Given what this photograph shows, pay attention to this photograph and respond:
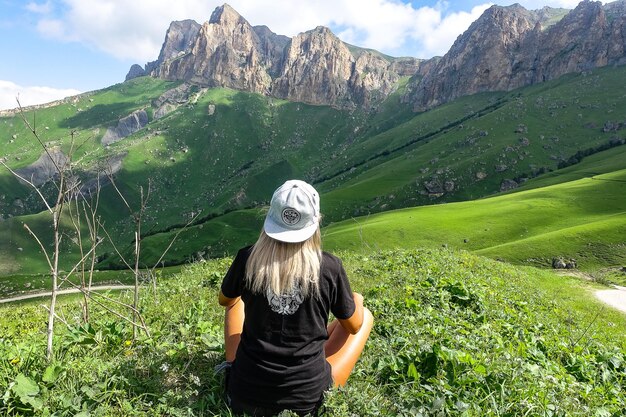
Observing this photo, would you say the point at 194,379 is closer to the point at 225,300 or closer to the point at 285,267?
the point at 225,300

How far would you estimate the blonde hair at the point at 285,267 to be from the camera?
4828mm

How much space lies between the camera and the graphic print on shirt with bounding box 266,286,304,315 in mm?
4977

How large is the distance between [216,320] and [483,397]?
5892mm

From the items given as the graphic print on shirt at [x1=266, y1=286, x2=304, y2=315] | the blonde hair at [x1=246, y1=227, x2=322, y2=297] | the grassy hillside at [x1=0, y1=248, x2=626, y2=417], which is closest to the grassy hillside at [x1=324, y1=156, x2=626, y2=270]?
the grassy hillside at [x1=0, y1=248, x2=626, y2=417]

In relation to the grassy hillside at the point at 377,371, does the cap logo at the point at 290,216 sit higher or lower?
higher

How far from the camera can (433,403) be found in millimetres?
5375

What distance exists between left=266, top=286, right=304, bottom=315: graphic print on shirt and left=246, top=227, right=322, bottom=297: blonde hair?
0.27 feet

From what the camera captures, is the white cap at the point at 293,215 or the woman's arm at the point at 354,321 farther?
the woman's arm at the point at 354,321

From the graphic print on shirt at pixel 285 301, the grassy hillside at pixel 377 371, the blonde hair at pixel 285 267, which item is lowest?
the grassy hillside at pixel 377 371

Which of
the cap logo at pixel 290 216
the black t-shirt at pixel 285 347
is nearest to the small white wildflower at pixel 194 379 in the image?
the black t-shirt at pixel 285 347

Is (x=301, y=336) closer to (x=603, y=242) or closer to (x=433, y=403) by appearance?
(x=433, y=403)

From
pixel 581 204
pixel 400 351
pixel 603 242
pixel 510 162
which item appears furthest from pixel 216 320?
pixel 510 162

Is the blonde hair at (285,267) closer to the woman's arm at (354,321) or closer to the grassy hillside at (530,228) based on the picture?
the woman's arm at (354,321)

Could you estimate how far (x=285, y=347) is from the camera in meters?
5.02
